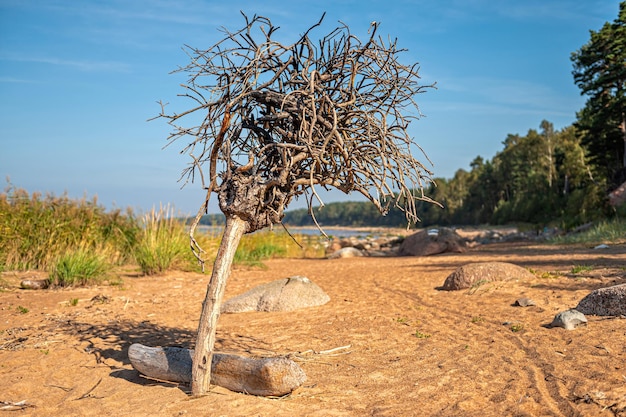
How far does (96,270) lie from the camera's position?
1108 cm

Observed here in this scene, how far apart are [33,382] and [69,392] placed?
2.14ft

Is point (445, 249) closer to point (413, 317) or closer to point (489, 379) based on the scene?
point (413, 317)

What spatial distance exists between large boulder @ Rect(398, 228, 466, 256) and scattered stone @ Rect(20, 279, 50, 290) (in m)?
14.2

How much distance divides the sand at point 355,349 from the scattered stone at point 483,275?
0.32 metres

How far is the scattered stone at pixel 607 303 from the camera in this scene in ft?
23.2

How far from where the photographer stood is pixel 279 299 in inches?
378

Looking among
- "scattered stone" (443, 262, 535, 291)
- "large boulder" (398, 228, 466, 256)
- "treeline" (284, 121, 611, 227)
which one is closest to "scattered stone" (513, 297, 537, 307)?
"scattered stone" (443, 262, 535, 291)

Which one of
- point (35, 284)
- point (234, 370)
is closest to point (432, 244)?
point (35, 284)

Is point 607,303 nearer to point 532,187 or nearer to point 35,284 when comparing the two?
point 35,284

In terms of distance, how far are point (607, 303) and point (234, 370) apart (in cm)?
538

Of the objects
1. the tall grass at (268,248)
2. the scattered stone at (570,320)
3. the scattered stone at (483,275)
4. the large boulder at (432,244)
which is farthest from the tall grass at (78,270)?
the large boulder at (432,244)

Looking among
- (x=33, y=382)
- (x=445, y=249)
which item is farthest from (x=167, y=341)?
(x=445, y=249)

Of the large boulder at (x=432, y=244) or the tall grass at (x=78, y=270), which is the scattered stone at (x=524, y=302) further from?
the large boulder at (x=432, y=244)

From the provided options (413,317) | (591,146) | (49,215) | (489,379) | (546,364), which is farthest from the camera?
(591,146)
